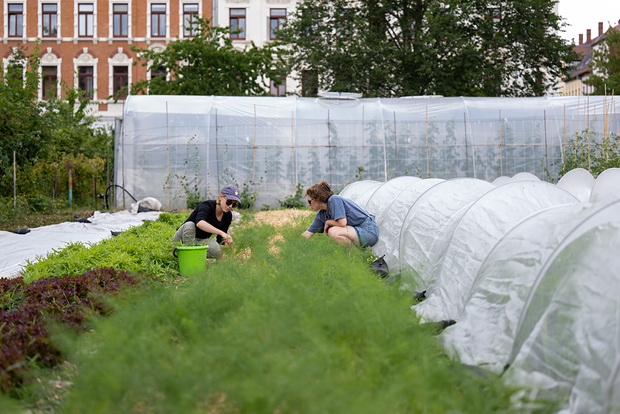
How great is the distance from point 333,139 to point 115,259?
1054 centimetres

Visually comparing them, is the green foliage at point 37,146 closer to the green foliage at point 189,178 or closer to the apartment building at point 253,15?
the green foliage at point 189,178

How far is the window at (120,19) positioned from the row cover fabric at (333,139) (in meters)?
13.5

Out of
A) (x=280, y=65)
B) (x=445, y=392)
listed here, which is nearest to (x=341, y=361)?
(x=445, y=392)

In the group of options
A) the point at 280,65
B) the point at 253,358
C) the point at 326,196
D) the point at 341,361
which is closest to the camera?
the point at 253,358

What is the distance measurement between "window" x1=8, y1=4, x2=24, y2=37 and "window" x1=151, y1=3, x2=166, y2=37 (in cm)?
641

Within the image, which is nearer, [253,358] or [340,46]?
[253,358]

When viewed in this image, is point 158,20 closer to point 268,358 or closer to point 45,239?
point 45,239

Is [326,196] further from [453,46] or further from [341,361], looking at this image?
[453,46]

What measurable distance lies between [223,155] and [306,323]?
13152mm

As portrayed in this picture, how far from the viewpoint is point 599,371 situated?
2375 mm

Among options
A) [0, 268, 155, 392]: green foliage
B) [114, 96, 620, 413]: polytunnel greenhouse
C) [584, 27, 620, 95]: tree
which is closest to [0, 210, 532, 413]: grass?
[0, 268, 155, 392]: green foliage

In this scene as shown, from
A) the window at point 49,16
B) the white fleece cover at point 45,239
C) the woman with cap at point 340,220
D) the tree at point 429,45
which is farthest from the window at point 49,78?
the woman with cap at point 340,220

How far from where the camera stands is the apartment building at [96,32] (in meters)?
26.7

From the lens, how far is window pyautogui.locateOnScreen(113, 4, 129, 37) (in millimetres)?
26875
